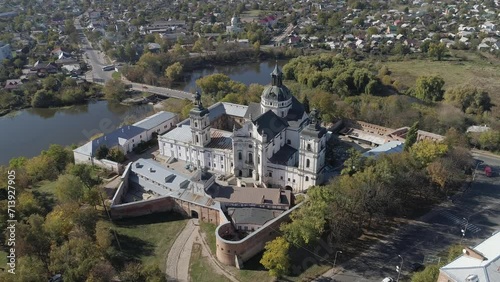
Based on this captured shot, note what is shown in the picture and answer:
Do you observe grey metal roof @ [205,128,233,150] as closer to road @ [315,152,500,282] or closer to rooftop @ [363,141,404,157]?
rooftop @ [363,141,404,157]

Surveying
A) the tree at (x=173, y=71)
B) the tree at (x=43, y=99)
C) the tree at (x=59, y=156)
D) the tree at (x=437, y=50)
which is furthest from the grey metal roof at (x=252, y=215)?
the tree at (x=437, y=50)

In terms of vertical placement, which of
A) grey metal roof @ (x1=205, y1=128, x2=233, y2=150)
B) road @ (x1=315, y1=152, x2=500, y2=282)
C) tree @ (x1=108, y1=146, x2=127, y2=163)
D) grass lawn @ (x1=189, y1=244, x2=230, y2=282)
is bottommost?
grass lawn @ (x1=189, y1=244, x2=230, y2=282)

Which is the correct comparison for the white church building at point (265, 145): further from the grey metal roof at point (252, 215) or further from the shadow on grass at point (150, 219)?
the shadow on grass at point (150, 219)

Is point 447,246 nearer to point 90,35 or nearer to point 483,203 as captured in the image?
point 483,203

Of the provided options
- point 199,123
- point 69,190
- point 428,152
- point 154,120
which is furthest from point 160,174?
point 428,152

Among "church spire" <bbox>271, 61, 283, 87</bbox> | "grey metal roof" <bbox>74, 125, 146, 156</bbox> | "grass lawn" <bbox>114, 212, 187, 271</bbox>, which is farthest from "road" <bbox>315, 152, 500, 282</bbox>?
"grey metal roof" <bbox>74, 125, 146, 156</bbox>

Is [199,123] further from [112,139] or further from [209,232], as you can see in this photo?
[112,139]
